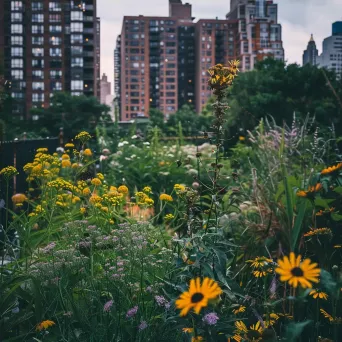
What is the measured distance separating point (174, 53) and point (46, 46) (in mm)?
46846

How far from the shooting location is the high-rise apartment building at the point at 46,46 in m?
79.0

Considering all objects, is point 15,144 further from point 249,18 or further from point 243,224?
point 249,18

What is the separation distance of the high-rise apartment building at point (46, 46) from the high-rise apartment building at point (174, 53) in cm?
4087

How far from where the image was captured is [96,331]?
7.33 ft

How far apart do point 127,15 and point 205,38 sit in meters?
17.7

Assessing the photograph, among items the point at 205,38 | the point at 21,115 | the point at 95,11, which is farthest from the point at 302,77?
the point at 205,38

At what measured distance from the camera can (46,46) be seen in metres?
80.8

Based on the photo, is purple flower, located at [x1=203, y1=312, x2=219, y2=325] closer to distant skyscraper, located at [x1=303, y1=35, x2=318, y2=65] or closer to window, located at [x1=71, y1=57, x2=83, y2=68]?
distant skyscraper, located at [x1=303, y1=35, x2=318, y2=65]

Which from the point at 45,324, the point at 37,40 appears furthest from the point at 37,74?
the point at 45,324

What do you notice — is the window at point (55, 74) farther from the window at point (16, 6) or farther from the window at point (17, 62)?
the window at point (16, 6)

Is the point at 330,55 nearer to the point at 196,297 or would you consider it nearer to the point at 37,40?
the point at 196,297

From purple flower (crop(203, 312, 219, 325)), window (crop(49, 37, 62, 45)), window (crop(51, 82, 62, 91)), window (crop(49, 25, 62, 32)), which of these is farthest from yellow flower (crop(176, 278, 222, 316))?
window (crop(49, 25, 62, 32))

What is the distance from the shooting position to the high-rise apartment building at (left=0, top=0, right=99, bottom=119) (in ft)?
259

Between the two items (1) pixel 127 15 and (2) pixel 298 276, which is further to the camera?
(1) pixel 127 15
